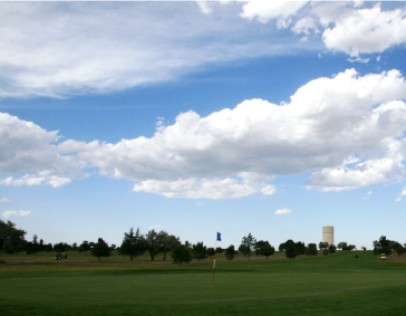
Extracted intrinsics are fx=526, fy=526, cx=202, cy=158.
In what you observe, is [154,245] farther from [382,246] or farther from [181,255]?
[382,246]

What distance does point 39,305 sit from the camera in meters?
19.5

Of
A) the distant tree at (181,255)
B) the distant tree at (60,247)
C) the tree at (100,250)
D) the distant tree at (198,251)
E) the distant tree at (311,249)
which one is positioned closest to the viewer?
the distant tree at (181,255)

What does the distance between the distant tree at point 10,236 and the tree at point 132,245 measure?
2609 centimetres

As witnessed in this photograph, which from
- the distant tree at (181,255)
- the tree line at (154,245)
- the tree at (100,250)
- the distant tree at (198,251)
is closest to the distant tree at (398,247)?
the tree line at (154,245)

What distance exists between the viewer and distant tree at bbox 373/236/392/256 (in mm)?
127419

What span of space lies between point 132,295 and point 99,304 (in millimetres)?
4953

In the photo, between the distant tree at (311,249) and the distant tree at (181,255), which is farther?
the distant tree at (311,249)

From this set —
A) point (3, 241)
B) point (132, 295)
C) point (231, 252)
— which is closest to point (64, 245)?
point (3, 241)

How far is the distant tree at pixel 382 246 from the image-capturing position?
127 meters

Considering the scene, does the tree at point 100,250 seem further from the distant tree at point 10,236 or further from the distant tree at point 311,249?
the distant tree at point 311,249

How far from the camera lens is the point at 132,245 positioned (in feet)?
382

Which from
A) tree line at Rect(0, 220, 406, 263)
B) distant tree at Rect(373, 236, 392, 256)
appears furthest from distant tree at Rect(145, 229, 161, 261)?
distant tree at Rect(373, 236, 392, 256)

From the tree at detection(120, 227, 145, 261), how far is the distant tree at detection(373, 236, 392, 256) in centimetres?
5738

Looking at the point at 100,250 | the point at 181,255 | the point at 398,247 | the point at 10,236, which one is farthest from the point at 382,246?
the point at 10,236
